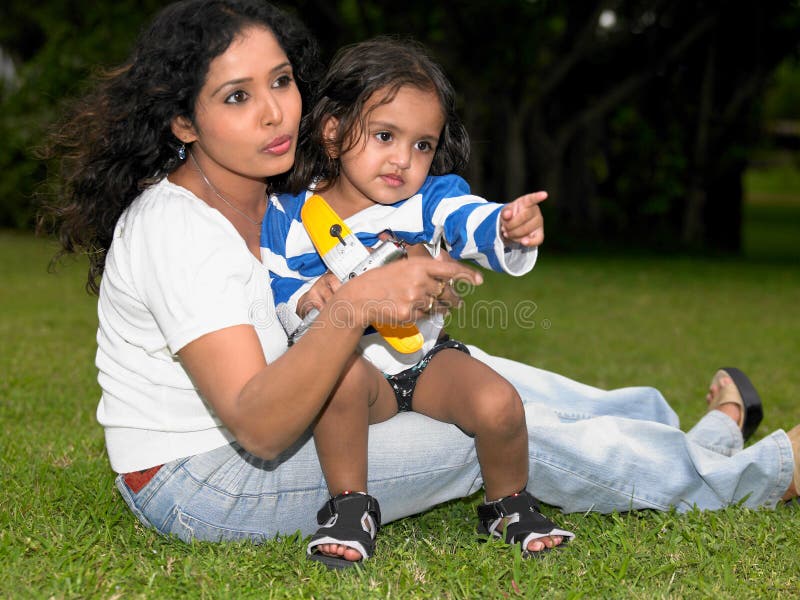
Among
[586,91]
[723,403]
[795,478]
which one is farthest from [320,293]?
[586,91]

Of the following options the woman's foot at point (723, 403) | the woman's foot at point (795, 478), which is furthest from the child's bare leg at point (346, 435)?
the woman's foot at point (723, 403)

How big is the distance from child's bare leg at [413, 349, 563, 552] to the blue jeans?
0.23 ft

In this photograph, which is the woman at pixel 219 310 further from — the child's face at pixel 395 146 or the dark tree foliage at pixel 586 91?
the dark tree foliage at pixel 586 91

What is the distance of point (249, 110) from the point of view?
98.6 inches

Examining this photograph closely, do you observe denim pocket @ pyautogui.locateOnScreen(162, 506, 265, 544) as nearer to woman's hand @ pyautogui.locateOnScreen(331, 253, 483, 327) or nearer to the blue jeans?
the blue jeans

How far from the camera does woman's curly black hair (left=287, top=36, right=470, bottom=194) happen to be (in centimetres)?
293

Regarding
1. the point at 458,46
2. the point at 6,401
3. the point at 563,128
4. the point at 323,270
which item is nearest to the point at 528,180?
the point at 563,128

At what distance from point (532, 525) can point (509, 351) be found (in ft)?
12.6

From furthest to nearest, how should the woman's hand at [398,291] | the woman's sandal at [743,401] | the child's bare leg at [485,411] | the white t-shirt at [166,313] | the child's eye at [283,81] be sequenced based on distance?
1. the woman's sandal at [743,401]
2. the child's bare leg at [485,411]
3. the child's eye at [283,81]
4. the white t-shirt at [166,313]
5. the woman's hand at [398,291]

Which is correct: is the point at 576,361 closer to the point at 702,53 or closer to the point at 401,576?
the point at 401,576

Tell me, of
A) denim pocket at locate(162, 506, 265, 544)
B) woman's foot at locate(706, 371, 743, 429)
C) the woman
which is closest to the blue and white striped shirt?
the woman

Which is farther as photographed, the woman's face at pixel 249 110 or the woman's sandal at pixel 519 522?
the woman's sandal at pixel 519 522

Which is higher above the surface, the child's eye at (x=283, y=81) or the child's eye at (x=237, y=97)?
the child's eye at (x=283, y=81)

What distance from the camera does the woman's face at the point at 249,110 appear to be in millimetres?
2475
